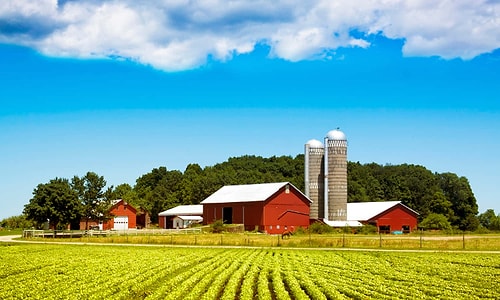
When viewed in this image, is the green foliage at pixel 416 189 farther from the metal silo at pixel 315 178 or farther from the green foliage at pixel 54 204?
the green foliage at pixel 54 204

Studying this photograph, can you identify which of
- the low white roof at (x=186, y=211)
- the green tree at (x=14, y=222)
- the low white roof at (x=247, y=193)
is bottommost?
the green tree at (x=14, y=222)

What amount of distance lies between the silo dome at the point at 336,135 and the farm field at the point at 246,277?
51.6 m

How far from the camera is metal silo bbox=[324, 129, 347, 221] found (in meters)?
87.8

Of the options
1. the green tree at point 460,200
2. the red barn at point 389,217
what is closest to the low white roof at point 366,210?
the red barn at point 389,217

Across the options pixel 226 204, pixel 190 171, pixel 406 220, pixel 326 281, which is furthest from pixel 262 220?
pixel 190 171

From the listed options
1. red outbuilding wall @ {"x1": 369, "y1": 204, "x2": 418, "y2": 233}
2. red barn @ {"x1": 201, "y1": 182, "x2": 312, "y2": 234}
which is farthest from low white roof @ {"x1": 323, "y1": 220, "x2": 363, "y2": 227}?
red barn @ {"x1": 201, "y1": 182, "x2": 312, "y2": 234}

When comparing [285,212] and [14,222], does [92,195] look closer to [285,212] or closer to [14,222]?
[285,212]

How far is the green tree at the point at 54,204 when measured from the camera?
72.8m

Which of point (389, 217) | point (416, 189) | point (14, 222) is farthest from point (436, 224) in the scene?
point (14, 222)

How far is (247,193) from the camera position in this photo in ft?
292

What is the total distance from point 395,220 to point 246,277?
62914 millimetres

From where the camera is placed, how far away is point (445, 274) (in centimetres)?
2886

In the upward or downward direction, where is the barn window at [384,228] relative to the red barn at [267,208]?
downward

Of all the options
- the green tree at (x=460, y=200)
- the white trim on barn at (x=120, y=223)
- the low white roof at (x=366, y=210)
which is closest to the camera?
the low white roof at (x=366, y=210)
